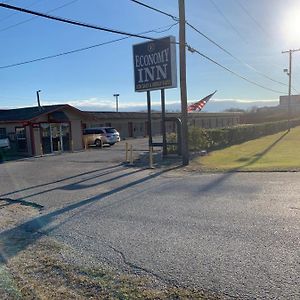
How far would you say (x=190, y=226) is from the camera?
19.8ft

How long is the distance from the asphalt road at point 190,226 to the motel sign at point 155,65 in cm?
696

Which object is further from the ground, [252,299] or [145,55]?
[145,55]

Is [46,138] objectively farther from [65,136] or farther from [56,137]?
[65,136]

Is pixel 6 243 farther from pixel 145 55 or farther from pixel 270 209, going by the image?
pixel 145 55

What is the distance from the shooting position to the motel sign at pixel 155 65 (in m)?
16.8

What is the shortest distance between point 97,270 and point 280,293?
2187mm

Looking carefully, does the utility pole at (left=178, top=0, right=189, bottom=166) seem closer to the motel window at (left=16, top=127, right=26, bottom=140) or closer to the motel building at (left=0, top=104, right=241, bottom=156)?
the motel building at (left=0, top=104, right=241, bottom=156)

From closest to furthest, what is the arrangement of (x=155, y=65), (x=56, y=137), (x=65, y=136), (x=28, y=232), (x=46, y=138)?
1. (x=28, y=232)
2. (x=155, y=65)
3. (x=46, y=138)
4. (x=56, y=137)
5. (x=65, y=136)

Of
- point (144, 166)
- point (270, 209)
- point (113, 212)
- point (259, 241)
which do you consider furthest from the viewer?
point (144, 166)

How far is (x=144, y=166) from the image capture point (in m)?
15.5

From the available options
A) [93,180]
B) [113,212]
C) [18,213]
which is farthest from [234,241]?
[93,180]

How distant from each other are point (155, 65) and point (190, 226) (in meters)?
12.7

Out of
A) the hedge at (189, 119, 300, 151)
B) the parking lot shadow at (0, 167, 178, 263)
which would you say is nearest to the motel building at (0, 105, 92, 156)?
the hedge at (189, 119, 300, 151)

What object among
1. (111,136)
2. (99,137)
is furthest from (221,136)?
(99,137)
